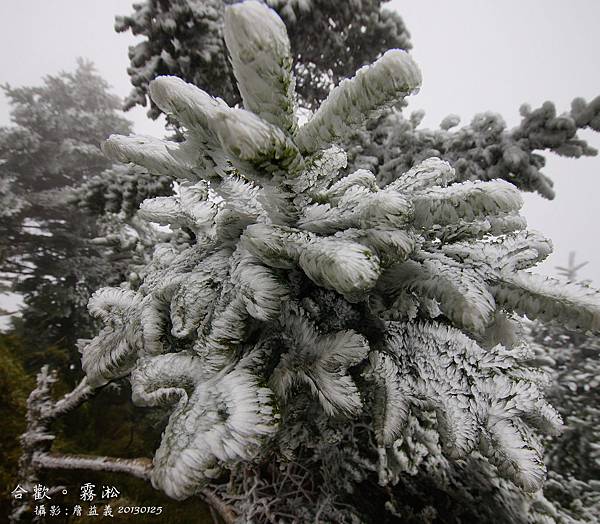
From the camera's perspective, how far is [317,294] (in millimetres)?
1037

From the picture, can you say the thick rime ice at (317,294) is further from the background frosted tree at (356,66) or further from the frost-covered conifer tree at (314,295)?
the background frosted tree at (356,66)

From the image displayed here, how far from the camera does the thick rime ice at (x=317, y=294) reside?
68 centimetres

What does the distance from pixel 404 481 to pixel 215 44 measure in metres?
3.71

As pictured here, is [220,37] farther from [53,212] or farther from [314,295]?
[53,212]

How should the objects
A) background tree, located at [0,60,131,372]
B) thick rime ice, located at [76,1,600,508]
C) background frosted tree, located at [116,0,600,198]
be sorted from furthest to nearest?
background tree, located at [0,60,131,372] < background frosted tree, located at [116,0,600,198] < thick rime ice, located at [76,1,600,508]

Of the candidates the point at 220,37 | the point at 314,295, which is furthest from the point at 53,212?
the point at 314,295

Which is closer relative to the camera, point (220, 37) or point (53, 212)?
point (220, 37)

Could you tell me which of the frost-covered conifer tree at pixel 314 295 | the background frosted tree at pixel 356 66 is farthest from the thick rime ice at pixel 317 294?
the background frosted tree at pixel 356 66

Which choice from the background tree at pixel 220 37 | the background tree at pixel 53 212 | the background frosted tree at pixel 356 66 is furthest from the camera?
the background tree at pixel 53 212

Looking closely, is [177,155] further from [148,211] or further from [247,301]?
[148,211]

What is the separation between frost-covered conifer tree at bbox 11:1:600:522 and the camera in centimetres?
68

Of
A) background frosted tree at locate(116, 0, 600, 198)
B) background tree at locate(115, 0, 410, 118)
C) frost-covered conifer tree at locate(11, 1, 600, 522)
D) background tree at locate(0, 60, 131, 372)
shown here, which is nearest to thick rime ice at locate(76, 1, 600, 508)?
frost-covered conifer tree at locate(11, 1, 600, 522)

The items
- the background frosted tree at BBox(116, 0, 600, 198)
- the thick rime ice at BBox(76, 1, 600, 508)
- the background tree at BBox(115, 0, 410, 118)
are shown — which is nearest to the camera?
the thick rime ice at BBox(76, 1, 600, 508)

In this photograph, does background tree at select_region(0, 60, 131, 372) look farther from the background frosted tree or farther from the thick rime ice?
the thick rime ice
